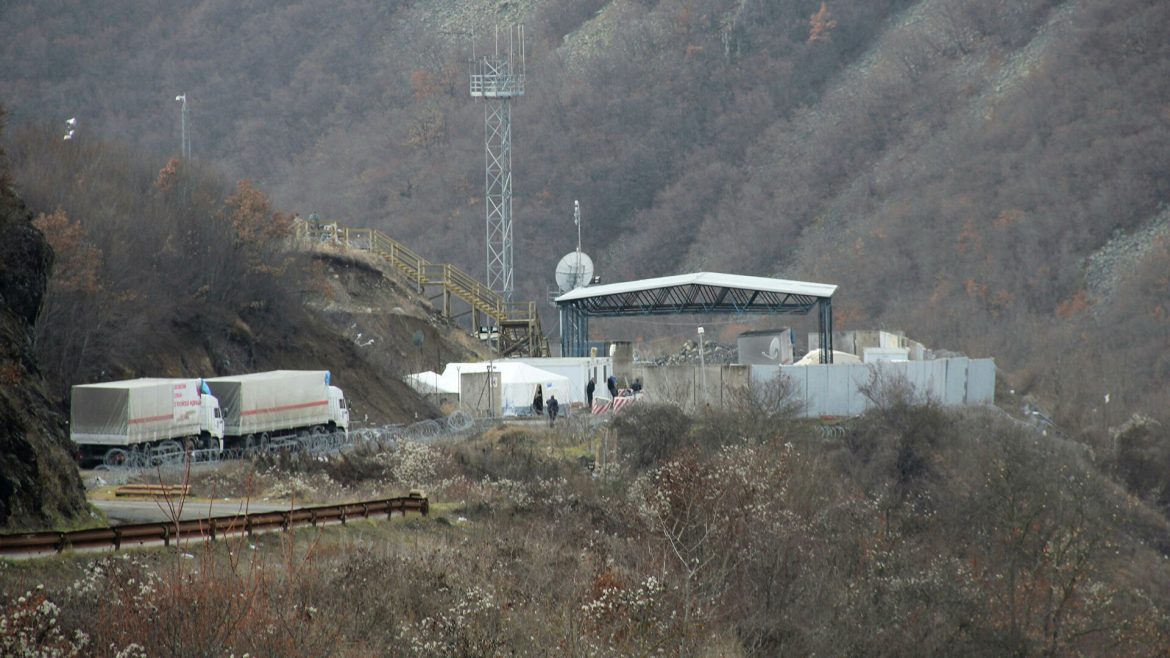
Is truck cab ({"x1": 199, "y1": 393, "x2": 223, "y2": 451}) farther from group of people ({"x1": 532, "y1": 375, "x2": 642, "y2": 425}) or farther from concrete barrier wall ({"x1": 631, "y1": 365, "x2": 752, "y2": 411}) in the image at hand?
concrete barrier wall ({"x1": 631, "y1": 365, "x2": 752, "y2": 411})

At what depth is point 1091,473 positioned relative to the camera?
44.1m

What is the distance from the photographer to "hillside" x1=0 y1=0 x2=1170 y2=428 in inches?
3693

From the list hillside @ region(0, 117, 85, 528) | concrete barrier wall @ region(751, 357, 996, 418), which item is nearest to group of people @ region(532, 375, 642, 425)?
concrete barrier wall @ region(751, 357, 996, 418)

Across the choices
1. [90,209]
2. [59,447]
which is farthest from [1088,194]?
[59,447]

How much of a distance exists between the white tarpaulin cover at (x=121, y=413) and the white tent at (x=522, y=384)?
16.1 m

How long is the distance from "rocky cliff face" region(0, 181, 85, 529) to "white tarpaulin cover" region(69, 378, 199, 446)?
7.27 meters

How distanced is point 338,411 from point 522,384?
10018mm

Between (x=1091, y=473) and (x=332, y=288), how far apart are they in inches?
1138

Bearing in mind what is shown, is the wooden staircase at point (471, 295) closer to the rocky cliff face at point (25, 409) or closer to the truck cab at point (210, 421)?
the truck cab at point (210, 421)

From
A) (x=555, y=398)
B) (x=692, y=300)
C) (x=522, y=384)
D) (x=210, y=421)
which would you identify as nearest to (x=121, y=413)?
(x=210, y=421)

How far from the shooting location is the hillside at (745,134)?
93.8 m

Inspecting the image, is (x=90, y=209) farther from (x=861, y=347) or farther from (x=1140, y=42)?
(x=1140, y=42)

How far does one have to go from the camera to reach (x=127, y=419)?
31.3m

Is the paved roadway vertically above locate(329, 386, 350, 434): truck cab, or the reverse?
locate(329, 386, 350, 434): truck cab
